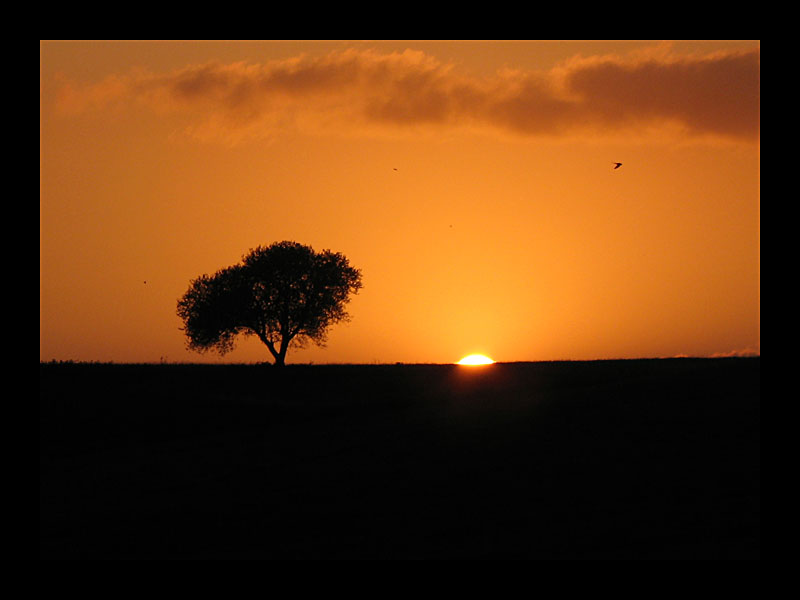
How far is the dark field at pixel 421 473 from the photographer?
1984 centimetres

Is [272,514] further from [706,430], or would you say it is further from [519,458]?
[706,430]

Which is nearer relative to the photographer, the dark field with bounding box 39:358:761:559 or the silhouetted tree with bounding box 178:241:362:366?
the dark field with bounding box 39:358:761:559

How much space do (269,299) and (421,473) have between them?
5484cm

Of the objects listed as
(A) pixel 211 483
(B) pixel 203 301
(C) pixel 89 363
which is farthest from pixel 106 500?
(B) pixel 203 301

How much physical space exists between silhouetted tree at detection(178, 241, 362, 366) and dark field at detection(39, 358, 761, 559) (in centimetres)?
3460

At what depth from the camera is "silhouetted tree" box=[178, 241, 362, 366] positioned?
3110 inches

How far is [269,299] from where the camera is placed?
259ft

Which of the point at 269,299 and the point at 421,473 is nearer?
the point at 421,473

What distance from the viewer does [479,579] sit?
16.4 meters

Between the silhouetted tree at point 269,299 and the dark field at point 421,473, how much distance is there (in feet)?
114

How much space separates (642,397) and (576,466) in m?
8.95

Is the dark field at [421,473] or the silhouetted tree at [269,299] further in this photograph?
the silhouetted tree at [269,299]

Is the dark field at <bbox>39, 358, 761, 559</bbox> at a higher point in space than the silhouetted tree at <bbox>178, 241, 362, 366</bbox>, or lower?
lower

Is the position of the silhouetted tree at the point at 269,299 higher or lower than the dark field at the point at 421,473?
higher
